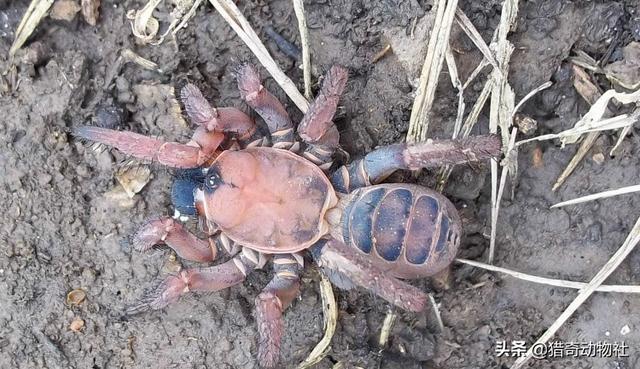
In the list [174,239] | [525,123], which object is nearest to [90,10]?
[174,239]

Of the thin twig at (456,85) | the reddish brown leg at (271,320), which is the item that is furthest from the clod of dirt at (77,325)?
the thin twig at (456,85)

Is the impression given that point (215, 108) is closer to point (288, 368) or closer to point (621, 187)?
point (288, 368)

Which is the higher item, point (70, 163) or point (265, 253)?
point (70, 163)

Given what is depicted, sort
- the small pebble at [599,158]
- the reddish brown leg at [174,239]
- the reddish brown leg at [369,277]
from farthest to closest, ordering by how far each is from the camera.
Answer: the small pebble at [599,158], the reddish brown leg at [174,239], the reddish brown leg at [369,277]

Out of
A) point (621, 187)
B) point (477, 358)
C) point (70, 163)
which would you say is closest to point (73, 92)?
point (70, 163)

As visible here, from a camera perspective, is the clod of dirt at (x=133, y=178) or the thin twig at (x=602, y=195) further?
the clod of dirt at (x=133, y=178)

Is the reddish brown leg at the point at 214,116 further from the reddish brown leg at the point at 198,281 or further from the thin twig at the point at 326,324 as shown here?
the thin twig at the point at 326,324
